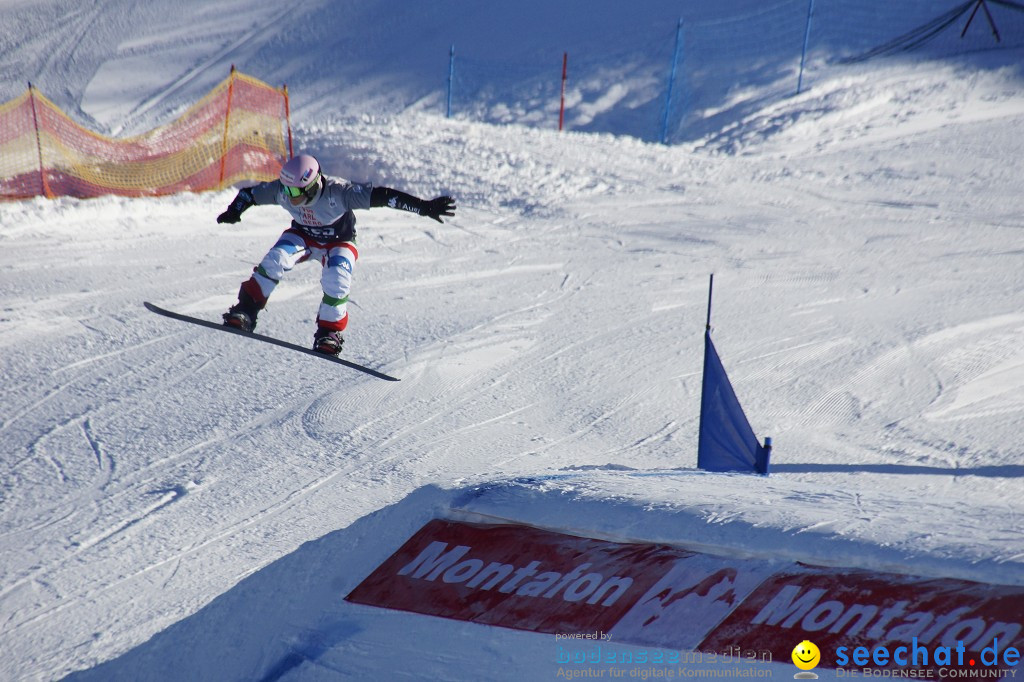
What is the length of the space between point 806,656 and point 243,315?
4.40m

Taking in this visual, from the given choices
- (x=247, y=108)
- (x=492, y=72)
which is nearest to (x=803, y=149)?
(x=492, y=72)

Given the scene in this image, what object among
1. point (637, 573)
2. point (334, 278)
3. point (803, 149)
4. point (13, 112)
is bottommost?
point (637, 573)

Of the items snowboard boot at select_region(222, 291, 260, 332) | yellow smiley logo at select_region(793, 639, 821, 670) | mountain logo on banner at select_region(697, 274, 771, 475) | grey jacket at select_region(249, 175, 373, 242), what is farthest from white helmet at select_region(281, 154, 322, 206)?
yellow smiley logo at select_region(793, 639, 821, 670)

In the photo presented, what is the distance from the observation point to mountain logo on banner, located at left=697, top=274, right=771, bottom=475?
19.2 feet

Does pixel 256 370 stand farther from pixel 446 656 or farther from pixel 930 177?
pixel 930 177

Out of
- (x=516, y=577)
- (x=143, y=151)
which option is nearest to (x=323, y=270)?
(x=516, y=577)

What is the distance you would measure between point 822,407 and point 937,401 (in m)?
0.95

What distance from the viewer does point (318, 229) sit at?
6.54 m

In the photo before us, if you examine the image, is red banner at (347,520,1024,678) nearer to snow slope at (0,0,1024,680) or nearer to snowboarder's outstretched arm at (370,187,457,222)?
snow slope at (0,0,1024,680)

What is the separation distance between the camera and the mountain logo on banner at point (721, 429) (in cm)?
586

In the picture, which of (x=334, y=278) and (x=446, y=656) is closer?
(x=446, y=656)

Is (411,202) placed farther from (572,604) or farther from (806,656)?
(806,656)

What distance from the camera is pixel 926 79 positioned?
16484 mm

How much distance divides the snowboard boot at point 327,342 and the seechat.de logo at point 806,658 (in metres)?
4.00
